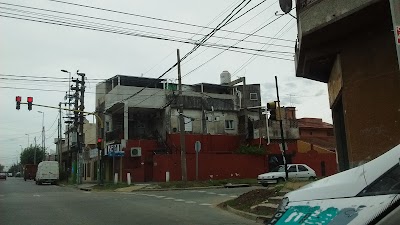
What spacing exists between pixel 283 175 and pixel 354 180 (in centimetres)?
2339

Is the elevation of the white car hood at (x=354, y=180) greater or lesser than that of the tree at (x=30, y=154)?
lesser

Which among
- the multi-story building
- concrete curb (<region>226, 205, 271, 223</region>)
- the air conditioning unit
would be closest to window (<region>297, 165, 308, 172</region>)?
the multi-story building

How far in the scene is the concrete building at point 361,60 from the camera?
10.3m

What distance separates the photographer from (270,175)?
2547 centimetres

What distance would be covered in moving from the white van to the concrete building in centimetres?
4016

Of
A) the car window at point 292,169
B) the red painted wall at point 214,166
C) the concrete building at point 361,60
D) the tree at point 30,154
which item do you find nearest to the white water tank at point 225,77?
the red painted wall at point 214,166

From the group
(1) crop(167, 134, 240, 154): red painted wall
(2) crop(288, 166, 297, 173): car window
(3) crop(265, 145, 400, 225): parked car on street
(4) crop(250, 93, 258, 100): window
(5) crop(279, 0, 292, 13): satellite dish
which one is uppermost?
(4) crop(250, 93, 258, 100): window

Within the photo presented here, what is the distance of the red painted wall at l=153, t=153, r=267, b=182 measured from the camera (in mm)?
34406

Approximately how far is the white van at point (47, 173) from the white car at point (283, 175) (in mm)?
28325

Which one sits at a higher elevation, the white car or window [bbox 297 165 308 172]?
window [bbox 297 165 308 172]

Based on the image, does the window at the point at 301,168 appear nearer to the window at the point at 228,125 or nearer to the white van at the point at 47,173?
the window at the point at 228,125

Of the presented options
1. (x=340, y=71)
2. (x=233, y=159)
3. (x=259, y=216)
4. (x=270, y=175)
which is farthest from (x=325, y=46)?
(x=233, y=159)

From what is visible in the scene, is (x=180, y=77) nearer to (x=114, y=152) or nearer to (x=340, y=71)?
(x=114, y=152)

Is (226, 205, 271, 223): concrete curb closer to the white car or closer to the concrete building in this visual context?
the concrete building
